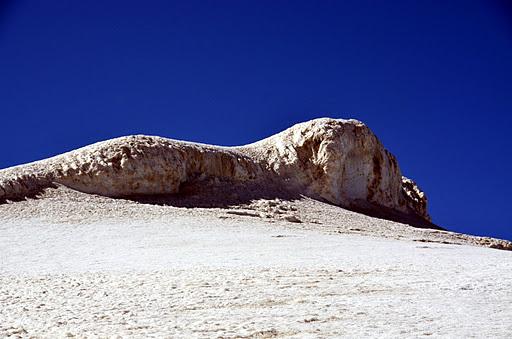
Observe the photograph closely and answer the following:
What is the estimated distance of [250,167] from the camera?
30016 millimetres

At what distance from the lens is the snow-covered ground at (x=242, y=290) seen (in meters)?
7.03

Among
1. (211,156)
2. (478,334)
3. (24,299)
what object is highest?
(211,156)

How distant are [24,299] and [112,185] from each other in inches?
607

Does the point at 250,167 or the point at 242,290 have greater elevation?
the point at 250,167

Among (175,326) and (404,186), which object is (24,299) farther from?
(404,186)

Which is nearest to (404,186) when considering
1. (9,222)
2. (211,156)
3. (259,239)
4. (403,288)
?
(211,156)

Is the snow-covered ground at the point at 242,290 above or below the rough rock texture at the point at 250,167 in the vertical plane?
below

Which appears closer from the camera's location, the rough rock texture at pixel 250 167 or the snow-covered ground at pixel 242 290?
the snow-covered ground at pixel 242 290

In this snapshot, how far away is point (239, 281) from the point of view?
998 centimetres

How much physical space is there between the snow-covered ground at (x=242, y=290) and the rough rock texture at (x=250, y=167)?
22.7ft

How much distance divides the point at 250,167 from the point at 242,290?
20902 mm

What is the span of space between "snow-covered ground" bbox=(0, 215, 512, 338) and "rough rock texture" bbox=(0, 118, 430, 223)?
22.7ft

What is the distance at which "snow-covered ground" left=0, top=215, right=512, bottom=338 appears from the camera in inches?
277

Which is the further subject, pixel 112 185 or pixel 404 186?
pixel 404 186
